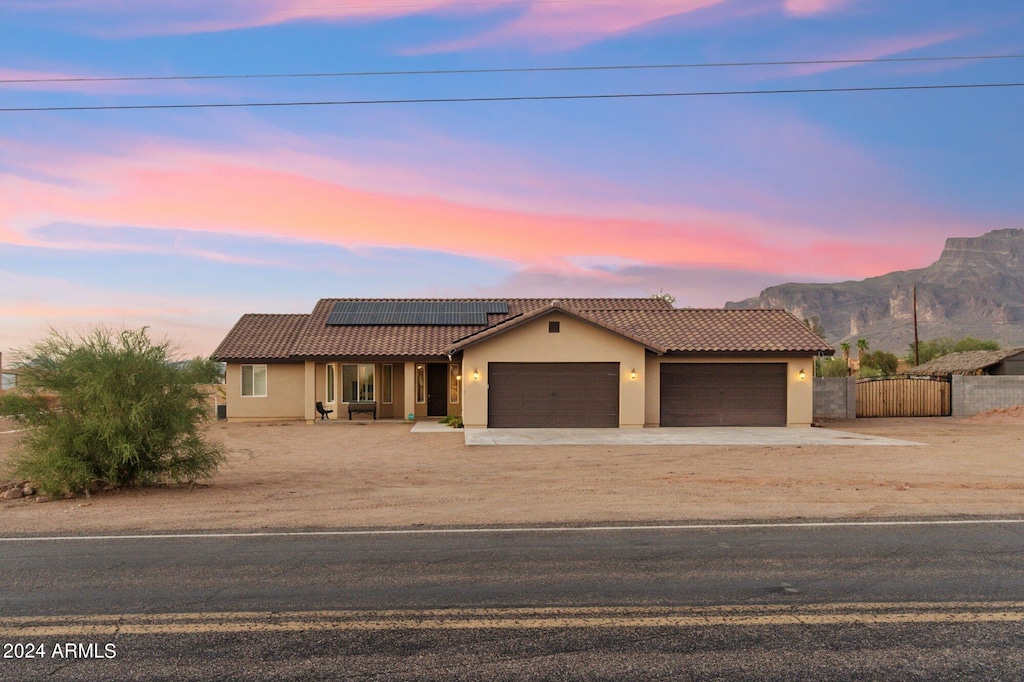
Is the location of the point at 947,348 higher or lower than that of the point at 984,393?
higher

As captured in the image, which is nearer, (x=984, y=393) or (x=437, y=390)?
(x=437, y=390)

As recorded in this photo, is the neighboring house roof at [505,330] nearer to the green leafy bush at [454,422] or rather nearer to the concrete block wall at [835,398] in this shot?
the green leafy bush at [454,422]

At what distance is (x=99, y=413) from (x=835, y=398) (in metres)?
29.3

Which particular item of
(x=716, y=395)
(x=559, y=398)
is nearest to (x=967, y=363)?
(x=716, y=395)

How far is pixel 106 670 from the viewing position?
5.25 meters

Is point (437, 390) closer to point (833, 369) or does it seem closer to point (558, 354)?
point (558, 354)

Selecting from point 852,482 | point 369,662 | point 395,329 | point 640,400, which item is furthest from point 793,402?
point 369,662

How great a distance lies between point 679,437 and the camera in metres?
24.5

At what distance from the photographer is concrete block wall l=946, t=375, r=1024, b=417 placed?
3428 centimetres

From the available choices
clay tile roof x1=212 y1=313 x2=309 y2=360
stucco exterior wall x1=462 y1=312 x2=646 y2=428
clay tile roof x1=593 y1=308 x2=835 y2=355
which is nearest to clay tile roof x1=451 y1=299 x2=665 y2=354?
stucco exterior wall x1=462 y1=312 x2=646 y2=428

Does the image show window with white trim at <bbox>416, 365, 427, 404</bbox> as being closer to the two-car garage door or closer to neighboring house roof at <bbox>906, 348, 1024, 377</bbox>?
the two-car garage door

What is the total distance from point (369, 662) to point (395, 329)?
29102 mm

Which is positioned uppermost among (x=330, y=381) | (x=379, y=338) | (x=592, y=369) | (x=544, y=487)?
(x=379, y=338)

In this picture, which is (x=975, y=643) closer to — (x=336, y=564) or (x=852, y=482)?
(x=336, y=564)
